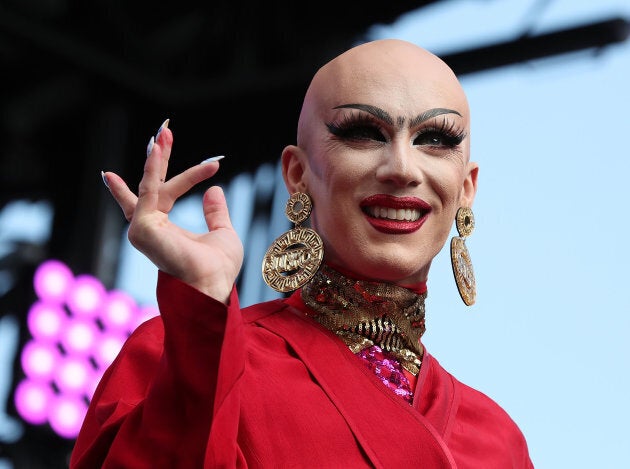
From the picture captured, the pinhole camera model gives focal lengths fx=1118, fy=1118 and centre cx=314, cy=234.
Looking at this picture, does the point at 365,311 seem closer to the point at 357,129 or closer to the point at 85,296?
the point at 357,129

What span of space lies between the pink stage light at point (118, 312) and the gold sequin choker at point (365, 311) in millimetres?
2461

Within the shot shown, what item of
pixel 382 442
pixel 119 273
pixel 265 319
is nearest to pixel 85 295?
pixel 119 273

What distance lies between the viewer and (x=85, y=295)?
435 centimetres

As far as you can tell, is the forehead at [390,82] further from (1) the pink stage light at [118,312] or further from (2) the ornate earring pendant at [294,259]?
(1) the pink stage light at [118,312]

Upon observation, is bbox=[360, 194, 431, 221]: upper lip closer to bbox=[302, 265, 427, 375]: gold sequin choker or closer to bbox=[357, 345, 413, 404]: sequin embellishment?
bbox=[302, 265, 427, 375]: gold sequin choker

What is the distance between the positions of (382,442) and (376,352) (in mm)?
257

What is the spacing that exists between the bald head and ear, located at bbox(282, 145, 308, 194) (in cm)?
3

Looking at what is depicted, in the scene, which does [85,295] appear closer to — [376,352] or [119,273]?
[119,273]

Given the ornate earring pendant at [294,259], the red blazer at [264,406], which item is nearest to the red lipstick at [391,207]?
the ornate earring pendant at [294,259]

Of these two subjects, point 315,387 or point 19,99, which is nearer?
point 315,387

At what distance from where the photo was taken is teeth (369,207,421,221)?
6.44 ft

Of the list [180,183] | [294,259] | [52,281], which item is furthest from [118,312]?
[180,183]

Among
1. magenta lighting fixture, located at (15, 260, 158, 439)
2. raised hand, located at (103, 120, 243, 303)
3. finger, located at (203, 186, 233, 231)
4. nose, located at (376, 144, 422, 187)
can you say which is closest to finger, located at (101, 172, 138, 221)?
raised hand, located at (103, 120, 243, 303)

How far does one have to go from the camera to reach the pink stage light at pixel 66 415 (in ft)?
13.9
